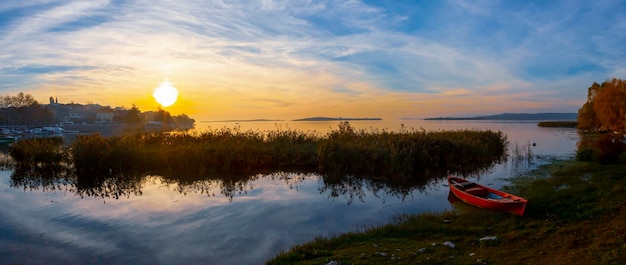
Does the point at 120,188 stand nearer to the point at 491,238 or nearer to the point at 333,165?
the point at 333,165

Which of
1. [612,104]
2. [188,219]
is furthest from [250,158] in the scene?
[612,104]

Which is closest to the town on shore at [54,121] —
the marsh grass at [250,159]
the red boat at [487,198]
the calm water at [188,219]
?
the marsh grass at [250,159]

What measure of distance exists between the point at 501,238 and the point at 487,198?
4643mm

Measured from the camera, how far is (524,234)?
9.27 m

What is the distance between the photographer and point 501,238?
9031 mm

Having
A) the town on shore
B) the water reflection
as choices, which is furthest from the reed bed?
the town on shore

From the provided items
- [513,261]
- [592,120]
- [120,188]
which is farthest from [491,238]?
[592,120]

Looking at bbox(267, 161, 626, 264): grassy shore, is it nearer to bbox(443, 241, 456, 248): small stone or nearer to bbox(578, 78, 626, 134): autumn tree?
bbox(443, 241, 456, 248): small stone

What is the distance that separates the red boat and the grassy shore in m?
0.29

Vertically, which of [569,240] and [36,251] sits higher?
[569,240]

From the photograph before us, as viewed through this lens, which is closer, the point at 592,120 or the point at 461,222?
the point at 461,222

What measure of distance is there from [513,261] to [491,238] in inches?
69.4

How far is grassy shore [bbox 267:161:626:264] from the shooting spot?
745 cm

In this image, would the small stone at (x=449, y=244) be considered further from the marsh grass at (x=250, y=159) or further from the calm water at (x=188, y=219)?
the marsh grass at (x=250, y=159)
